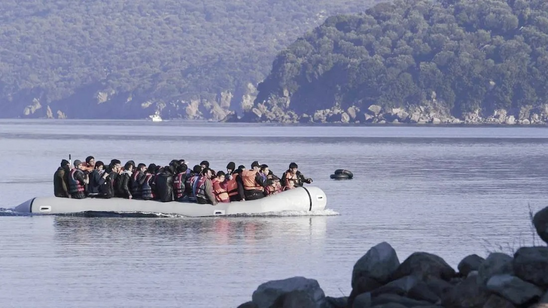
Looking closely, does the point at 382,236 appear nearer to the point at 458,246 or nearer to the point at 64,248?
the point at 458,246

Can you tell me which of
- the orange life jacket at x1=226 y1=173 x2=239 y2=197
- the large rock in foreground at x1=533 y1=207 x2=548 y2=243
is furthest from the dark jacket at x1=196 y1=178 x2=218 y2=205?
the large rock in foreground at x1=533 y1=207 x2=548 y2=243

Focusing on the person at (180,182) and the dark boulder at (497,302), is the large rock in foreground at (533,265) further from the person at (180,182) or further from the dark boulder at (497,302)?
the person at (180,182)

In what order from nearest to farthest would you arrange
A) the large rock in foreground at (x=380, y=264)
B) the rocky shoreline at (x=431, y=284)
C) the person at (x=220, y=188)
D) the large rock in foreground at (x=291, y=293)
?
the rocky shoreline at (x=431, y=284), the large rock in foreground at (x=291, y=293), the large rock in foreground at (x=380, y=264), the person at (x=220, y=188)

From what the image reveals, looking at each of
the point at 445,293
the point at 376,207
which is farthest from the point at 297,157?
the point at 445,293

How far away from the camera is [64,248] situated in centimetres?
2811

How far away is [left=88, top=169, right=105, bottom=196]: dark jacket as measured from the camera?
3428 centimetres

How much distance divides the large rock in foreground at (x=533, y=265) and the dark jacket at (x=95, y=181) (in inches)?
746

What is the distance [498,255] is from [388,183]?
35.5 m

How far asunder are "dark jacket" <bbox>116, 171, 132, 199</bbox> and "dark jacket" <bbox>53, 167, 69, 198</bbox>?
142 cm

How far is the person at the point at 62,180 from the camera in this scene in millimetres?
34688

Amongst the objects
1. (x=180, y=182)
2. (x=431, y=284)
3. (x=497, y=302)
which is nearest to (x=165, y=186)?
(x=180, y=182)

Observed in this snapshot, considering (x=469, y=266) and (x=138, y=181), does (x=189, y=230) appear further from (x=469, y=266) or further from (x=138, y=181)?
(x=469, y=266)

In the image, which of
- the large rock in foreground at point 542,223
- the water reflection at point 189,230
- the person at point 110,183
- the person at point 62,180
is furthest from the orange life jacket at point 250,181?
the large rock in foreground at point 542,223

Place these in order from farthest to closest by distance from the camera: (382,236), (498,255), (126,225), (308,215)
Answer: (308,215) < (126,225) < (382,236) < (498,255)
